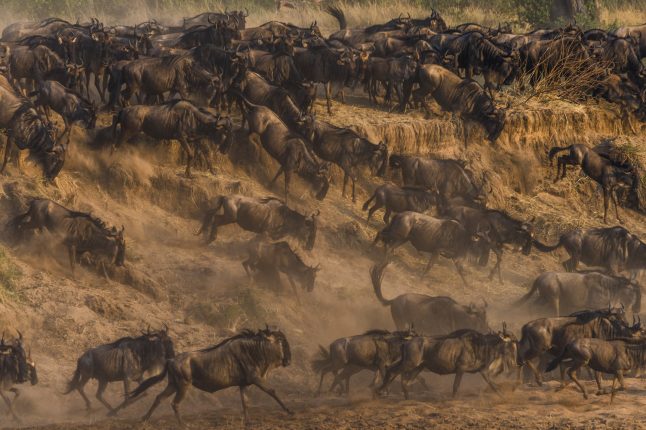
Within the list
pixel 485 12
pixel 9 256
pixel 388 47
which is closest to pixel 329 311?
pixel 9 256

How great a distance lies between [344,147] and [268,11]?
64.7 ft

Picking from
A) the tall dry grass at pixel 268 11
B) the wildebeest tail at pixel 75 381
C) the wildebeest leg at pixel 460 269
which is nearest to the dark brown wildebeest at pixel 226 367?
the wildebeest tail at pixel 75 381

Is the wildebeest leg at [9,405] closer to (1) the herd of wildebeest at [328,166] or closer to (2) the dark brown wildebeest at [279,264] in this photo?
(1) the herd of wildebeest at [328,166]

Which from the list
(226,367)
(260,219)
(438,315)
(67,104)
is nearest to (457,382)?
(438,315)

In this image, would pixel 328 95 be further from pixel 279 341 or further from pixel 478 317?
pixel 279 341

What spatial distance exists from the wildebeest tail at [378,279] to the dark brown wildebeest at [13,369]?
19.7 feet

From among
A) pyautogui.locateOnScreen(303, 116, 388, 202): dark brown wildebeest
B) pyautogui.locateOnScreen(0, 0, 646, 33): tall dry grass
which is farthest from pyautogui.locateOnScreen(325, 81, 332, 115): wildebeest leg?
pyautogui.locateOnScreen(0, 0, 646, 33): tall dry grass

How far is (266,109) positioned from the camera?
22.4 meters

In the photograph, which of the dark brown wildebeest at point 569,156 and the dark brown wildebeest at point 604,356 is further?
the dark brown wildebeest at point 569,156

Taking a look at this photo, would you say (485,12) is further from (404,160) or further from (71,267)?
(71,267)

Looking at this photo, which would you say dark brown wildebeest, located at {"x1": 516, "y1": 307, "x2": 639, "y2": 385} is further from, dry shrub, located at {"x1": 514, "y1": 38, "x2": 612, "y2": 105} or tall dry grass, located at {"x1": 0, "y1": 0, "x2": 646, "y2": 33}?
tall dry grass, located at {"x1": 0, "y1": 0, "x2": 646, "y2": 33}

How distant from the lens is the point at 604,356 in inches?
639

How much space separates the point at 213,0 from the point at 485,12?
372 inches

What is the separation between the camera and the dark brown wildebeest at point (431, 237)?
21281 millimetres
